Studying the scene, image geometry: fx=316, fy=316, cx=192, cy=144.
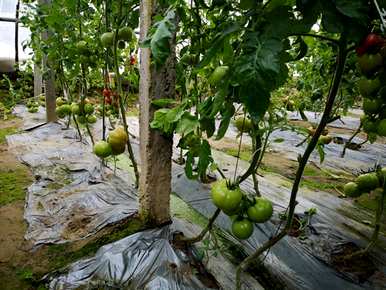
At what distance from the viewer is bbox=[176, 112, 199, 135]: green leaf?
3.70ft

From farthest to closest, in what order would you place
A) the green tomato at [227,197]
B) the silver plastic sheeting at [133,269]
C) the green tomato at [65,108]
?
the green tomato at [65,108]
the silver plastic sheeting at [133,269]
the green tomato at [227,197]

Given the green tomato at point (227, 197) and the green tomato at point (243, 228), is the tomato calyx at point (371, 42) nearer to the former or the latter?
the green tomato at point (227, 197)

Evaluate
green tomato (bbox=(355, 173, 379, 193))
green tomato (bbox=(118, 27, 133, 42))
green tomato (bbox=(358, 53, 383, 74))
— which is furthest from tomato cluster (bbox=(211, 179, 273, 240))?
green tomato (bbox=(118, 27, 133, 42))

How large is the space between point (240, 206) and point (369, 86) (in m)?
0.58

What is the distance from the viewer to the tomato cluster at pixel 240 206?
42.3 inches

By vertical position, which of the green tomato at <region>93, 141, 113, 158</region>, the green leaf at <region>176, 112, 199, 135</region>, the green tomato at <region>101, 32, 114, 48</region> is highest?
the green tomato at <region>101, 32, 114, 48</region>

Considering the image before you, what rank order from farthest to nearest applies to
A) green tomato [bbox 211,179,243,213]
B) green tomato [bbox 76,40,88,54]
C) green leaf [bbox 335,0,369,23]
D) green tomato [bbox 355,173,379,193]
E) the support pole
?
green tomato [bbox 76,40,88,54], green tomato [bbox 355,173,379,193], the support pole, green tomato [bbox 211,179,243,213], green leaf [bbox 335,0,369,23]

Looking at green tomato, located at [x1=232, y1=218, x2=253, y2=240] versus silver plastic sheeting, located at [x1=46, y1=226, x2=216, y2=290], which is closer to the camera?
green tomato, located at [x1=232, y1=218, x2=253, y2=240]

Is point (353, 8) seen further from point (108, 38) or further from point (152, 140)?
point (108, 38)

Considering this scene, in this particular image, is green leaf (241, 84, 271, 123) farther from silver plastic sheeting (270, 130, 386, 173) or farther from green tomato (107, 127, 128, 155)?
silver plastic sheeting (270, 130, 386, 173)

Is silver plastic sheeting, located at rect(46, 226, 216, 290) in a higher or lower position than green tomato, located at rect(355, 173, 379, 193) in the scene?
lower

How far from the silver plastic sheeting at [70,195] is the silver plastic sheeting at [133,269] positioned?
0.33m

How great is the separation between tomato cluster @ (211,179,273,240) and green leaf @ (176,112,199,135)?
0.22 m

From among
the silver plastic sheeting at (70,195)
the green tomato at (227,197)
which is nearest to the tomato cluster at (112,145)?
the silver plastic sheeting at (70,195)
